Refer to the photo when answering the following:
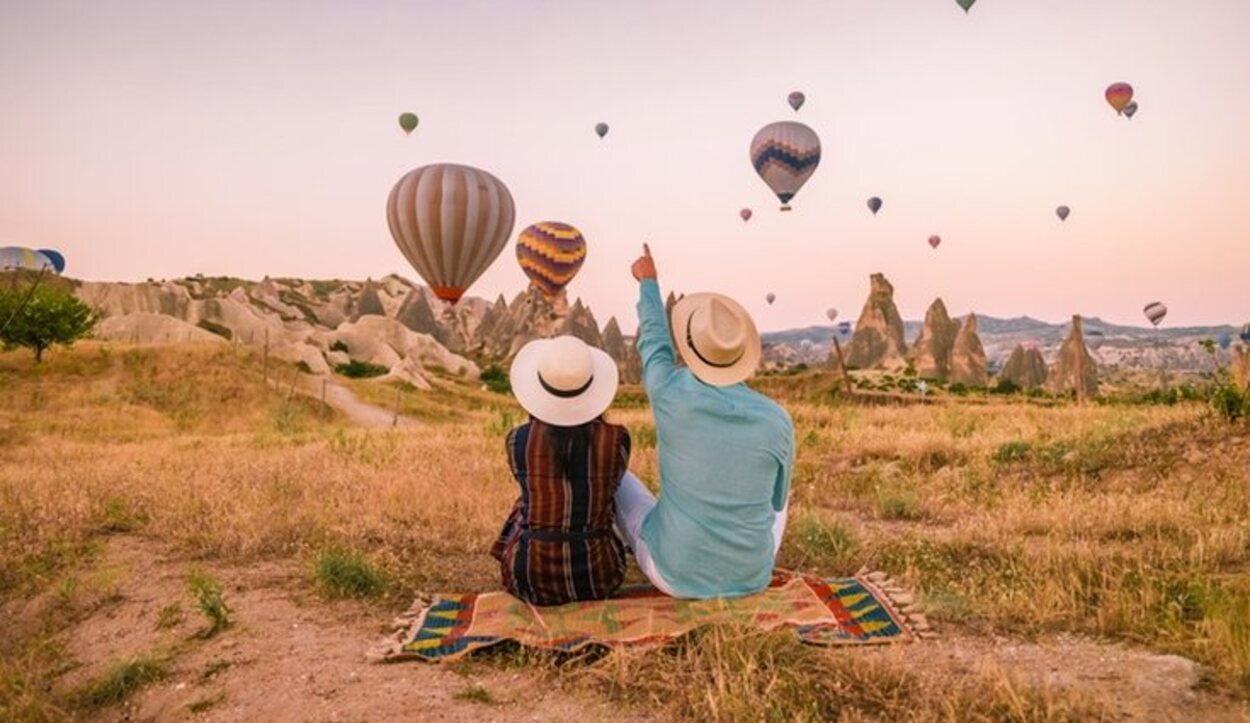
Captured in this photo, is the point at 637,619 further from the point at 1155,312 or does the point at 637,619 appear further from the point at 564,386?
the point at 1155,312

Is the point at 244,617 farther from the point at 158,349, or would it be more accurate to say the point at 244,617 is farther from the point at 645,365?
the point at 158,349

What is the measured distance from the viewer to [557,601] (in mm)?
5543

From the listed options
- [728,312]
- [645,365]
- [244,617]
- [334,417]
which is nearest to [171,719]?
[244,617]

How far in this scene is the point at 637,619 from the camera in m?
5.20

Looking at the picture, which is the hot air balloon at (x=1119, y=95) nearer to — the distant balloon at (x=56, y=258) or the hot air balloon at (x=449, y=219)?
the hot air balloon at (x=449, y=219)

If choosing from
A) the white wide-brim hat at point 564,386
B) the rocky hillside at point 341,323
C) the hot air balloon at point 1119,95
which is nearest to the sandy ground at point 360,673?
the white wide-brim hat at point 564,386

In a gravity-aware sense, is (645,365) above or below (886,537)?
above

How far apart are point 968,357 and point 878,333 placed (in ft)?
43.2

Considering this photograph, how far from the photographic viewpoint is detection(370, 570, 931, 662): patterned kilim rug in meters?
4.96

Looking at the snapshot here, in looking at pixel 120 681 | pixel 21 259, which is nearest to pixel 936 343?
pixel 21 259

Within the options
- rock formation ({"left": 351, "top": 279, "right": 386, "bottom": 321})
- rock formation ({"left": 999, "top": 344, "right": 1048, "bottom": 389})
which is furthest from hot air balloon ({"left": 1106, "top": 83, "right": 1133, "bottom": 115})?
rock formation ({"left": 351, "top": 279, "right": 386, "bottom": 321})

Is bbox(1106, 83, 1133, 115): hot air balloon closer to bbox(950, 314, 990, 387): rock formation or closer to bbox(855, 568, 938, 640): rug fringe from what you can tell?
bbox(855, 568, 938, 640): rug fringe

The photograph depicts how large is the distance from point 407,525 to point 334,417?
3045 centimetres

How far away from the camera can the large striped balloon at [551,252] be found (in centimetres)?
2167
